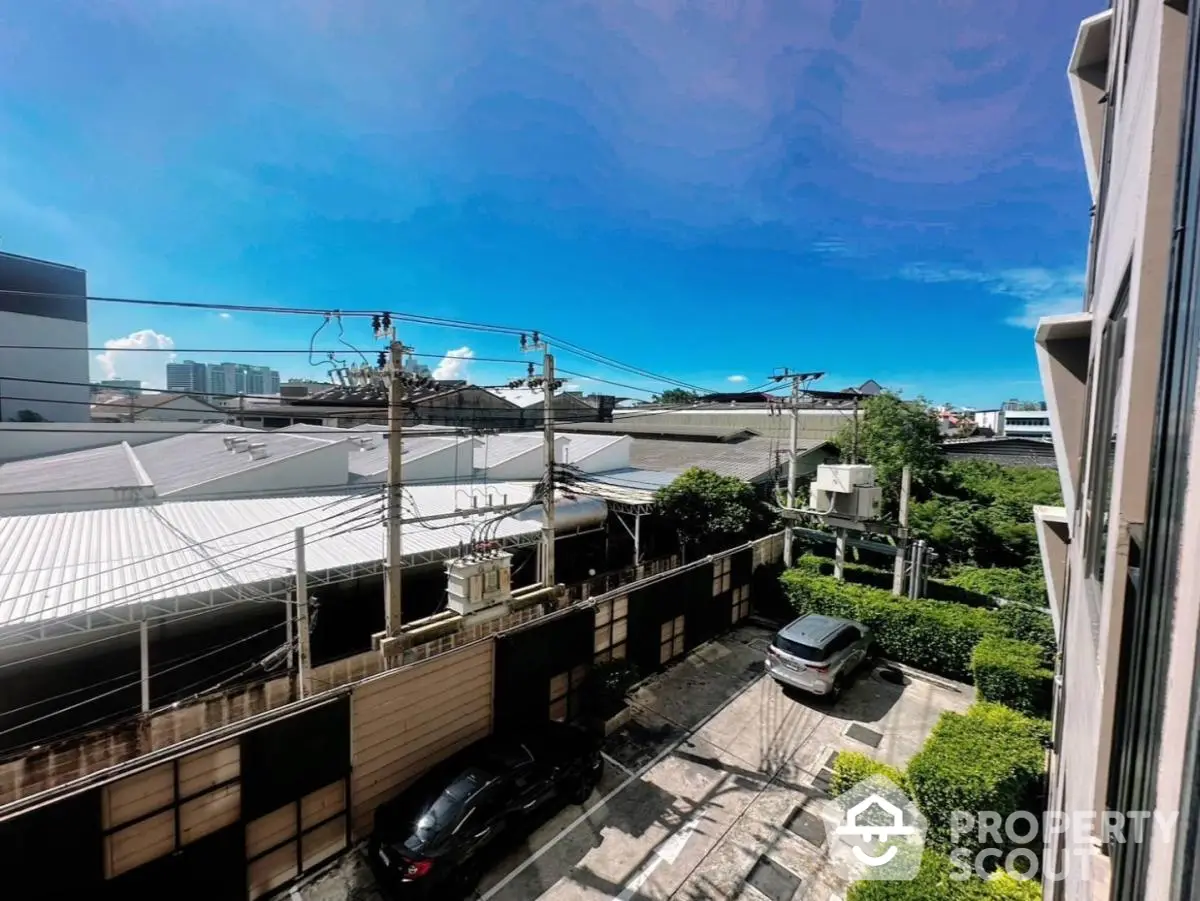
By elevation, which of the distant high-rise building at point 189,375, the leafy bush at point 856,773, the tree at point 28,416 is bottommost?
the leafy bush at point 856,773

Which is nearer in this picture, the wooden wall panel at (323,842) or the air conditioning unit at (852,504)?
the wooden wall panel at (323,842)

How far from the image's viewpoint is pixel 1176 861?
97 centimetres

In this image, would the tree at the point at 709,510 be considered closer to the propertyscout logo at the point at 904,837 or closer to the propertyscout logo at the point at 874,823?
the propertyscout logo at the point at 904,837

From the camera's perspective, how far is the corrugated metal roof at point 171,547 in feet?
Answer: 21.2

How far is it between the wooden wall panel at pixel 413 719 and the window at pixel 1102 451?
21.2 feet

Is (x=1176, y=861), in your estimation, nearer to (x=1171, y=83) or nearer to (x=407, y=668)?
(x=1171, y=83)

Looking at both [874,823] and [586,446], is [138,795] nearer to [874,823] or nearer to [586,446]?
[874,823]

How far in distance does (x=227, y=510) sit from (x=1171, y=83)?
1345cm

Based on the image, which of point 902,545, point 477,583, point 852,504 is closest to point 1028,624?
point 902,545

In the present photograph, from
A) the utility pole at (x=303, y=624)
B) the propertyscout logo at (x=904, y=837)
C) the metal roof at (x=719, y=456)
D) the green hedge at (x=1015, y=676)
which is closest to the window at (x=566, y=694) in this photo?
the utility pole at (x=303, y=624)

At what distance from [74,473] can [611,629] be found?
15.3 metres

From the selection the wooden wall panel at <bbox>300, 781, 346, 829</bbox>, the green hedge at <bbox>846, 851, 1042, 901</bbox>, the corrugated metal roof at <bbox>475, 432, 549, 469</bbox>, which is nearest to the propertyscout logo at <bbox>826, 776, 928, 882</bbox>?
the green hedge at <bbox>846, 851, 1042, 901</bbox>

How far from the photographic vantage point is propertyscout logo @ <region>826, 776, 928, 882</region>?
5.01 m

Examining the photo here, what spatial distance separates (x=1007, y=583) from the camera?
11.1 metres
